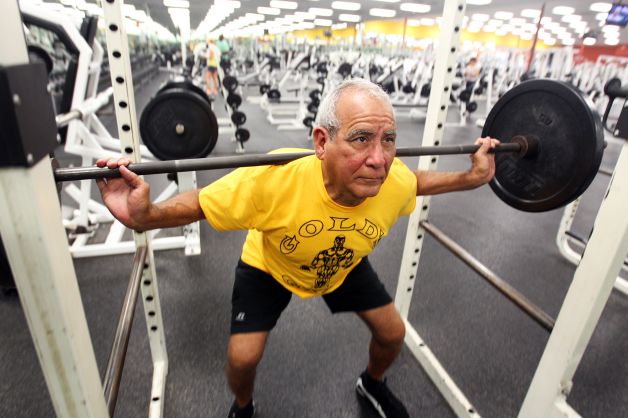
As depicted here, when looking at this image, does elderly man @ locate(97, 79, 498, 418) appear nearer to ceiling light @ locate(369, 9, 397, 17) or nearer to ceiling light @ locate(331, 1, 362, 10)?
ceiling light @ locate(331, 1, 362, 10)

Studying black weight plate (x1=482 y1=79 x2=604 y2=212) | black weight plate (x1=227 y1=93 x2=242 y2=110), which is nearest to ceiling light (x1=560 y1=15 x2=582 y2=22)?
black weight plate (x1=227 y1=93 x2=242 y2=110)

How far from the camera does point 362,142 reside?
986 millimetres

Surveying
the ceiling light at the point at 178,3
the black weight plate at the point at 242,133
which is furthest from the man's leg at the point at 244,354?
the ceiling light at the point at 178,3

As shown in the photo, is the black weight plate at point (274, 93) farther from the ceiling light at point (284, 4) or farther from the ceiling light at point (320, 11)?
the ceiling light at point (320, 11)

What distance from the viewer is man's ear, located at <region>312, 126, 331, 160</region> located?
104cm

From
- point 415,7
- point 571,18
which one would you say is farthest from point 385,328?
point 571,18

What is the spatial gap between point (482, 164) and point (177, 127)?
3.66 ft

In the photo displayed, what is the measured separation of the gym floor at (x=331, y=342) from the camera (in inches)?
61.7

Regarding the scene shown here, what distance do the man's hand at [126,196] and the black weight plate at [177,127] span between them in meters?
0.58

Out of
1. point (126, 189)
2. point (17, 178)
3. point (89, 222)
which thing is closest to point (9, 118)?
point (17, 178)

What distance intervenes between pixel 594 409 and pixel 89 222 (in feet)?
10.3

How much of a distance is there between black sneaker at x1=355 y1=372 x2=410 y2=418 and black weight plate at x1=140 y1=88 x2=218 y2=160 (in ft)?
3.64

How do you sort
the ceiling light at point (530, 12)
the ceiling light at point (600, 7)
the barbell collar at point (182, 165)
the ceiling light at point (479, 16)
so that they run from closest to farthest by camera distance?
the barbell collar at point (182, 165) → the ceiling light at point (600, 7) → the ceiling light at point (530, 12) → the ceiling light at point (479, 16)

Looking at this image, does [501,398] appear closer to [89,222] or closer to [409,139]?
[89,222]
